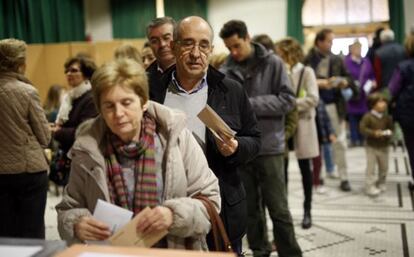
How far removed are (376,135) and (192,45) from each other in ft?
10.6

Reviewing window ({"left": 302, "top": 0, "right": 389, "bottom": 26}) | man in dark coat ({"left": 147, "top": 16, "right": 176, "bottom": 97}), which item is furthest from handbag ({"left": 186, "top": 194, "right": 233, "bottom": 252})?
window ({"left": 302, "top": 0, "right": 389, "bottom": 26})

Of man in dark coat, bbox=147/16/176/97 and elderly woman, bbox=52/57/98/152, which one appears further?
elderly woman, bbox=52/57/98/152

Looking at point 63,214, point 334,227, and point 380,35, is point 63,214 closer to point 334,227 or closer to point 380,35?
point 334,227

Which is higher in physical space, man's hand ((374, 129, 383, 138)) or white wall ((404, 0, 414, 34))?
white wall ((404, 0, 414, 34))

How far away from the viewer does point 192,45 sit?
79.4 inches

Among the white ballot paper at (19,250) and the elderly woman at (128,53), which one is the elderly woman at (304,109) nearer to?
the elderly woman at (128,53)

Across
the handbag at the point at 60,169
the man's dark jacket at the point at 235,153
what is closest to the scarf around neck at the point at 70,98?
the handbag at the point at 60,169

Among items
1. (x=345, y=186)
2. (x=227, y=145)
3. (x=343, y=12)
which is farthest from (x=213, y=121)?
(x=343, y=12)

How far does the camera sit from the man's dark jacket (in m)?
2.08

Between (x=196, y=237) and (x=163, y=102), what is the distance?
71cm

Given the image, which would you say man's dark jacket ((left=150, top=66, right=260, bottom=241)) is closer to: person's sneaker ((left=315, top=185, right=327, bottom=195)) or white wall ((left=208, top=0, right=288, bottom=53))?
person's sneaker ((left=315, top=185, right=327, bottom=195))

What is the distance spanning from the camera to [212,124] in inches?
71.4

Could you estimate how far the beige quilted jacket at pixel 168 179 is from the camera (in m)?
1.48

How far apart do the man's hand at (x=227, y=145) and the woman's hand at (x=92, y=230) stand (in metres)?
0.65
